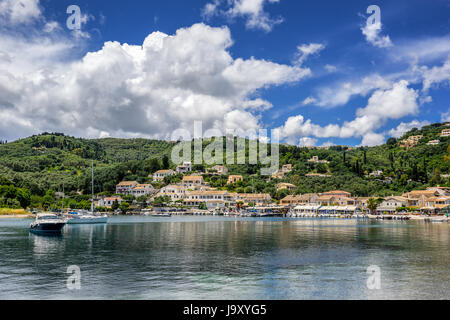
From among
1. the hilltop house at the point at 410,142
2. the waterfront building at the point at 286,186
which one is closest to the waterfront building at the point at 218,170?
the waterfront building at the point at 286,186

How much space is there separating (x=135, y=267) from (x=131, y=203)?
9221 centimetres

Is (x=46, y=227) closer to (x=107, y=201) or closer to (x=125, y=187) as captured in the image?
(x=107, y=201)

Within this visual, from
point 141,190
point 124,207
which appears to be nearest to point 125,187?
point 141,190

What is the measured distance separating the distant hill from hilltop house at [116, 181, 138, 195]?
387 cm

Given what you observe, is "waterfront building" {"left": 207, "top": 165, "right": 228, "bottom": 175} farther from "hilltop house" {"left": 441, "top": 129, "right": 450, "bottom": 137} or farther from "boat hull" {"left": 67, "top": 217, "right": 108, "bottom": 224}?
"hilltop house" {"left": 441, "top": 129, "right": 450, "bottom": 137}

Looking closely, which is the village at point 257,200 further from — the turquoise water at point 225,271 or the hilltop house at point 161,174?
the turquoise water at point 225,271

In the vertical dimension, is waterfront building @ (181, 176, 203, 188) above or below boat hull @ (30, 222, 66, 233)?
above

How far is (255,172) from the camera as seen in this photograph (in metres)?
135

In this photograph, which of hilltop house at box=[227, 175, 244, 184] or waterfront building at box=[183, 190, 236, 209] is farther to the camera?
hilltop house at box=[227, 175, 244, 184]

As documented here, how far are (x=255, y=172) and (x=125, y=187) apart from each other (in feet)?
150

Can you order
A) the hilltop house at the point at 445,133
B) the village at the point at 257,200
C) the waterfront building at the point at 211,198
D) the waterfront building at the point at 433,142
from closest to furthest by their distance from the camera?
1. the village at the point at 257,200
2. the waterfront building at the point at 211,198
3. the waterfront building at the point at 433,142
4. the hilltop house at the point at 445,133

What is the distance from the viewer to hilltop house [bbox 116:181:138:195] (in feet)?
397

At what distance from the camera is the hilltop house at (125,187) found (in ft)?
397

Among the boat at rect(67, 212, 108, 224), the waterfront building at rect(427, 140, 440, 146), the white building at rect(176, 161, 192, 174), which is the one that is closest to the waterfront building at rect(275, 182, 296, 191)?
the white building at rect(176, 161, 192, 174)
